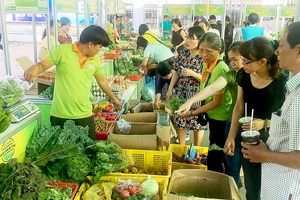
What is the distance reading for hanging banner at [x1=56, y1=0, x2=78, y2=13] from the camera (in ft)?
14.3

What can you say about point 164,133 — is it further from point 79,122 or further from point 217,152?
point 79,122

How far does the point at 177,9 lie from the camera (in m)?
12.5

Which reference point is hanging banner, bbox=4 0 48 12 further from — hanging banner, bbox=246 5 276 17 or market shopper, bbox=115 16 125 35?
hanging banner, bbox=246 5 276 17

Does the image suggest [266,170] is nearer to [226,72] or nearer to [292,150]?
[292,150]

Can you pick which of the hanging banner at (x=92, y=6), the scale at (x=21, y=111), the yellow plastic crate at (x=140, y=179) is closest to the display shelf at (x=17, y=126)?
the scale at (x=21, y=111)

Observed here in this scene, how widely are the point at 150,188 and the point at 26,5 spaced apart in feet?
8.10

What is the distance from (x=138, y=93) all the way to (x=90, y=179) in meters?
4.10

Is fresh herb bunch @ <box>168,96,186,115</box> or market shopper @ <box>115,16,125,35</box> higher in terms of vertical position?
market shopper @ <box>115,16,125,35</box>

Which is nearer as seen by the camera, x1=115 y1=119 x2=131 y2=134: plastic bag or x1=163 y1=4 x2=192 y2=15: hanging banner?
x1=115 y1=119 x2=131 y2=134: plastic bag

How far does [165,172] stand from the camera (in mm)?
2846

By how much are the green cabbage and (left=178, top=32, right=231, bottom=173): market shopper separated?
3.30 feet

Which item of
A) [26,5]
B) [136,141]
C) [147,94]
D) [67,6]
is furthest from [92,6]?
[136,141]

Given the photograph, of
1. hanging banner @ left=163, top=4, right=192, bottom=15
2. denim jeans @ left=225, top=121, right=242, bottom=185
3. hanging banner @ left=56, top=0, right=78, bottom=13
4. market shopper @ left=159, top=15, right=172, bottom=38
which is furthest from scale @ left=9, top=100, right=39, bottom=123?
market shopper @ left=159, top=15, right=172, bottom=38

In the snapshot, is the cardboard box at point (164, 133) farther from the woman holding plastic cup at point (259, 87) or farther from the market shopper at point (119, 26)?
the market shopper at point (119, 26)
